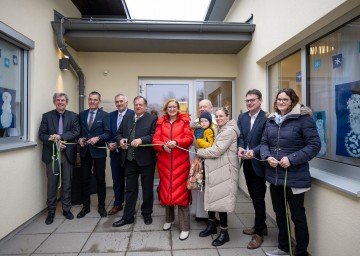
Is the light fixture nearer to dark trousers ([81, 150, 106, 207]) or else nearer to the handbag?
dark trousers ([81, 150, 106, 207])

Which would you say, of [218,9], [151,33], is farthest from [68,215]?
[218,9]

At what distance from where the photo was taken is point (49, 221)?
3.58 metres

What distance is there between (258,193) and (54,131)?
9.52 feet

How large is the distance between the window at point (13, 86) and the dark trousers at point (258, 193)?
2.89 meters

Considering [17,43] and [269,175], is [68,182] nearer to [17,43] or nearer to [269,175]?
[17,43]

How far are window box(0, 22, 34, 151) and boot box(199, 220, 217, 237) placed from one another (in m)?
2.57

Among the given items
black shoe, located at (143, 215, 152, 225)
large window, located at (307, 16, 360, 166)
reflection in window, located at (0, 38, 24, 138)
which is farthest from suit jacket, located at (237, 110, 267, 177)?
reflection in window, located at (0, 38, 24, 138)

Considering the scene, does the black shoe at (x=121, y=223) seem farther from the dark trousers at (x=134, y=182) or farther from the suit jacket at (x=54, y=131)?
the suit jacket at (x=54, y=131)

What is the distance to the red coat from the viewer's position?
9.99ft

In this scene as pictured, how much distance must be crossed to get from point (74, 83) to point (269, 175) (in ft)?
14.0

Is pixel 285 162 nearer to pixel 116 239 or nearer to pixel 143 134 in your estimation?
pixel 143 134

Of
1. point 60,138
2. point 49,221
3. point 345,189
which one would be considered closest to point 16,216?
point 49,221

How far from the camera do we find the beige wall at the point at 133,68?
5328 millimetres

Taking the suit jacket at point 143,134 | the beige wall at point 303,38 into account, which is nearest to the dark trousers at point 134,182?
the suit jacket at point 143,134
